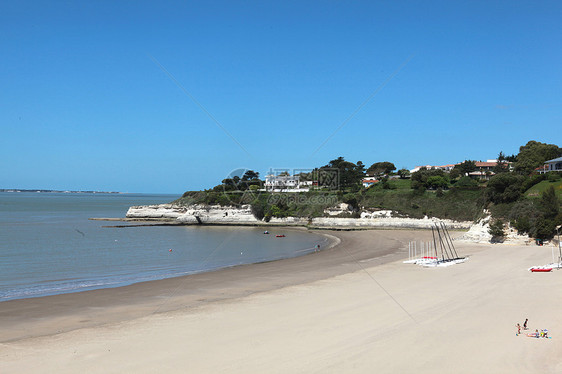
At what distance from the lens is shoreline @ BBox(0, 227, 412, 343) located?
1581 cm

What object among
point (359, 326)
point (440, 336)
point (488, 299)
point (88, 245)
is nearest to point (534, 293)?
point (488, 299)

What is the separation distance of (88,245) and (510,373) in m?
42.2

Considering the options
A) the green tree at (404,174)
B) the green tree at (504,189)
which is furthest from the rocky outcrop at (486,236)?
the green tree at (404,174)

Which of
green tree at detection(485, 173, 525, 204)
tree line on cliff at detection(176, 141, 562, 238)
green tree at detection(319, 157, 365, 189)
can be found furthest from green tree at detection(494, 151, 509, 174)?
green tree at detection(485, 173, 525, 204)

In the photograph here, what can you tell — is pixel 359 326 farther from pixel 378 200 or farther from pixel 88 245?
pixel 378 200

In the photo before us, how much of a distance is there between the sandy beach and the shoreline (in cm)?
8

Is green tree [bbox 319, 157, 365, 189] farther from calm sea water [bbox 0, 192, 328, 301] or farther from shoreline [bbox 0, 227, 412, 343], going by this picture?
shoreline [bbox 0, 227, 412, 343]

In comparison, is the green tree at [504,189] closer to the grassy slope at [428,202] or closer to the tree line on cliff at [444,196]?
the tree line on cliff at [444,196]

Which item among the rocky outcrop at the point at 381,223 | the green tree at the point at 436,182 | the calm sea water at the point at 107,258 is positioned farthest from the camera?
the green tree at the point at 436,182

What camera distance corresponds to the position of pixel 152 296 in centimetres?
2047

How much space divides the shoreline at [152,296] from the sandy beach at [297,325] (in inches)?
3.0

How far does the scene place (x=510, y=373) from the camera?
1061 cm

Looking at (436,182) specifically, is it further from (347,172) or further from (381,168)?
(381,168)

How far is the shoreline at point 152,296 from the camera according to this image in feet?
51.9
